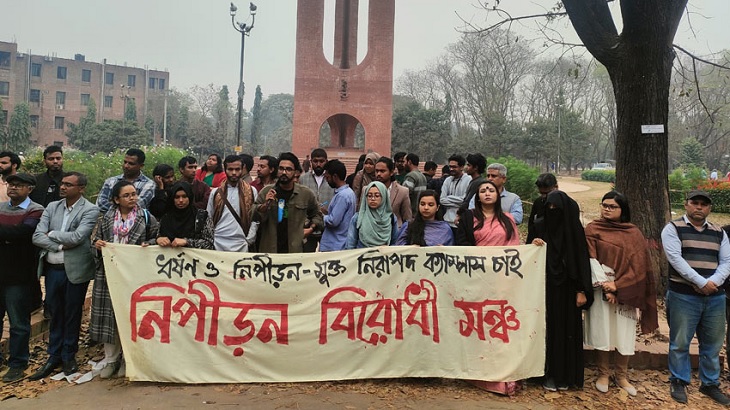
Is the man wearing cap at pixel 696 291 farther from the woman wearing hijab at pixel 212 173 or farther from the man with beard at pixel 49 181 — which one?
the man with beard at pixel 49 181

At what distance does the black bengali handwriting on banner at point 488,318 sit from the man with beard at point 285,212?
1504mm

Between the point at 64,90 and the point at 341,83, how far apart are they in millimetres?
46467

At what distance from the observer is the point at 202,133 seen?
45156mm

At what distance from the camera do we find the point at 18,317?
147 inches

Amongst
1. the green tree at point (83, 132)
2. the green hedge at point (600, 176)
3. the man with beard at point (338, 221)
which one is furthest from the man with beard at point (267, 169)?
the green tree at point (83, 132)

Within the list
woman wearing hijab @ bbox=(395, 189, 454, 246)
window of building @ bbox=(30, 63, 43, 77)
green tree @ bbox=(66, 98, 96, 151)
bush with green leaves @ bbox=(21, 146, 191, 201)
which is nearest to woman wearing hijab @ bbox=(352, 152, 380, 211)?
woman wearing hijab @ bbox=(395, 189, 454, 246)

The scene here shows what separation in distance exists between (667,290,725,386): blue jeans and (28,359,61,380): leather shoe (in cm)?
487

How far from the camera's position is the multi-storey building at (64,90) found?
49.8 meters

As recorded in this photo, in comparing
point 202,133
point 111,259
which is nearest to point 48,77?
point 202,133

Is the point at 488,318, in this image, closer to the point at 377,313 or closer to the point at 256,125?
the point at 377,313

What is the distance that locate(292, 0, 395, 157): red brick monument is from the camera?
20594mm

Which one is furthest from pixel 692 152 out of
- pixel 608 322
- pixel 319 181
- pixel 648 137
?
pixel 608 322

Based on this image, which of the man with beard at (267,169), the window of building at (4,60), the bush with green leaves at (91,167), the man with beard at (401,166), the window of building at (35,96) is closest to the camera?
the man with beard at (267,169)

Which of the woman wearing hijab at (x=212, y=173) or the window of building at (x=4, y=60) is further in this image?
the window of building at (x=4, y=60)
